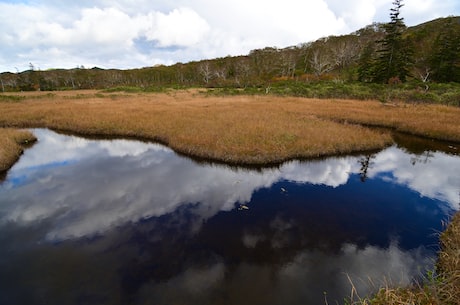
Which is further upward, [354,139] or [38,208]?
[354,139]

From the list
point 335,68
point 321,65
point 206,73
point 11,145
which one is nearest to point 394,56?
point 321,65

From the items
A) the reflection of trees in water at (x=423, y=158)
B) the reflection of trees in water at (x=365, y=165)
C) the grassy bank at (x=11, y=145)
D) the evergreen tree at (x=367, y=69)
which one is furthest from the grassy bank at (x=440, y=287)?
the evergreen tree at (x=367, y=69)

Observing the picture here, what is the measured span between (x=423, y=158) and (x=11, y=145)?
90.2 feet

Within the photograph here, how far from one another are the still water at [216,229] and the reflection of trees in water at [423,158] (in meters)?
0.58

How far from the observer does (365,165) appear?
14.2m

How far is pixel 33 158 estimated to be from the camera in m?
15.5

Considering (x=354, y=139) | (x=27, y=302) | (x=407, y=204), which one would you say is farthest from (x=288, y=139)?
(x=27, y=302)

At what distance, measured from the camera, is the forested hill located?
46.7 m

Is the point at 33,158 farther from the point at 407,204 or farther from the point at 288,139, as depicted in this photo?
the point at 407,204

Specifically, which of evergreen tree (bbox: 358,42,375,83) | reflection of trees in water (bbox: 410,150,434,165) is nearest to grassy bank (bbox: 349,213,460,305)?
reflection of trees in water (bbox: 410,150,434,165)

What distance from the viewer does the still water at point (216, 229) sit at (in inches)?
240

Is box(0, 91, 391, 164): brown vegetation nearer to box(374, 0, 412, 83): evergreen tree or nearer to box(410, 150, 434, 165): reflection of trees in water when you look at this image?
box(410, 150, 434, 165): reflection of trees in water

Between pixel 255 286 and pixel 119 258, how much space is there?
4081mm

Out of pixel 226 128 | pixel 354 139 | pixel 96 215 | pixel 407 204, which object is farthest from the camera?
pixel 226 128
